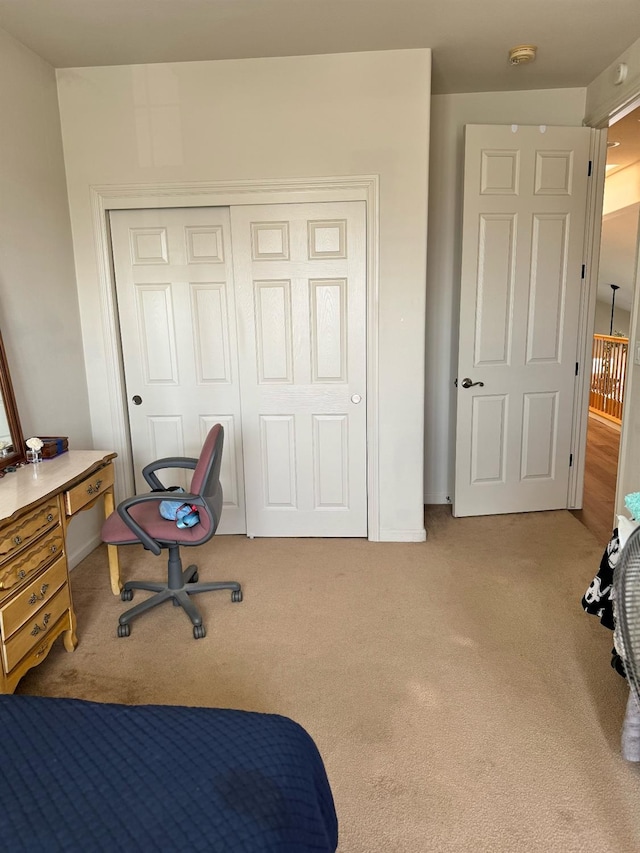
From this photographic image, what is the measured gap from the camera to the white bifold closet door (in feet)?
10.7

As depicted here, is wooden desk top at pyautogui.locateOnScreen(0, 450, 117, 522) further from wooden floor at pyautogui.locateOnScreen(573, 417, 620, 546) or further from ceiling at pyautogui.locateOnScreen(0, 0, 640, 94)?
wooden floor at pyautogui.locateOnScreen(573, 417, 620, 546)

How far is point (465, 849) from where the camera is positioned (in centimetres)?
150

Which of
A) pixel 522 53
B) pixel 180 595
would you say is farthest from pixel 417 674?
pixel 522 53

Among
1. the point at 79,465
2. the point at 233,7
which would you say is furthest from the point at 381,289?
the point at 79,465

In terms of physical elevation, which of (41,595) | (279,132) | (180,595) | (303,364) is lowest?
(180,595)

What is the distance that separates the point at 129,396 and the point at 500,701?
2.57 meters

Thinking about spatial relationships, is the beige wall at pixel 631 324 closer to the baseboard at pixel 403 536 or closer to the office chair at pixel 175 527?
the baseboard at pixel 403 536

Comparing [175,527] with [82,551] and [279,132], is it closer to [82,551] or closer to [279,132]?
[82,551]

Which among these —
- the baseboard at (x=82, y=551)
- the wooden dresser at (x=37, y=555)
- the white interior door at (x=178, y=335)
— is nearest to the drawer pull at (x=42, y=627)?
the wooden dresser at (x=37, y=555)

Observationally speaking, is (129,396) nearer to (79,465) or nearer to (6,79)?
(79,465)

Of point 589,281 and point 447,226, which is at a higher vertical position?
point 447,226

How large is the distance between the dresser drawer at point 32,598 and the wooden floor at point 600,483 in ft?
9.49

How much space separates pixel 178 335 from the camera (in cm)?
341

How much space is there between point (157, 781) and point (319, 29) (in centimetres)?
303
